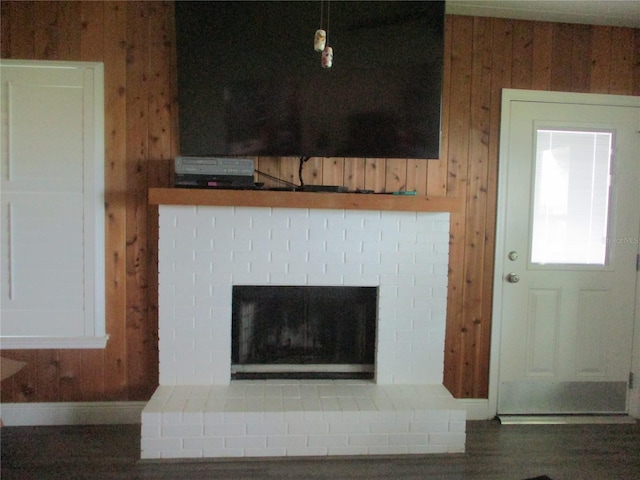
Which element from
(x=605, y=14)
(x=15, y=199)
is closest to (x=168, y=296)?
(x=15, y=199)

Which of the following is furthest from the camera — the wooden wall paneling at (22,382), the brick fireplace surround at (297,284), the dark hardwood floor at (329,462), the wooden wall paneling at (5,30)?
the wooden wall paneling at (22,382)

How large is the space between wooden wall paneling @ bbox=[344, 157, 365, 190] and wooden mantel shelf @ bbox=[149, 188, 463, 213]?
9.3 inches

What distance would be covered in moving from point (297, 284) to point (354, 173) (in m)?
0.75

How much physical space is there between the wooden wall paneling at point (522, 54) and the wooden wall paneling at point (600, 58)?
40 cm

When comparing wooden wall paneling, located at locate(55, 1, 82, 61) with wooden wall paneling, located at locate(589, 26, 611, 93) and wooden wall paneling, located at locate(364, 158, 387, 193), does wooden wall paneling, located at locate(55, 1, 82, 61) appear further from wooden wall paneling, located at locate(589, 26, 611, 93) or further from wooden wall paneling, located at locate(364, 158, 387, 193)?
wooden wall paneling, located at locate(589, 26, 611, 93)

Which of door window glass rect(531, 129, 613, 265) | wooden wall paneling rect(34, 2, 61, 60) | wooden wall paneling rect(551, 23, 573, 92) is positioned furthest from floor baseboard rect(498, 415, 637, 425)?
wooden wall paneling rect(34, 2, 61, 60)

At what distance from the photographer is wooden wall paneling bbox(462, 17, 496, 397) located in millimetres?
2609

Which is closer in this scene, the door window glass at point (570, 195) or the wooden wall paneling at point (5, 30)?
the wooden wall paneling at point (5, 30)

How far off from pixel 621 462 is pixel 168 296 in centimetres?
263

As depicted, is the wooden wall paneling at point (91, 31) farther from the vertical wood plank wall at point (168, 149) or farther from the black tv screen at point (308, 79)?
the black tv screen at point (308, 79)

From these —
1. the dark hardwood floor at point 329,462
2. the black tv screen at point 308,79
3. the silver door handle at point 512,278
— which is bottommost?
the dark hardwood floor at point 329,462

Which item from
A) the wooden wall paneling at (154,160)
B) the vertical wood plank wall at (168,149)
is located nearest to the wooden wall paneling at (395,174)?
the vertical wood plank wall at (168,149)

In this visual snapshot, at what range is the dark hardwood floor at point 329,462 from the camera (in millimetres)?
2100

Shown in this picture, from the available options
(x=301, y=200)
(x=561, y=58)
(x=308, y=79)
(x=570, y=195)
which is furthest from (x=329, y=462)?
(x=561, y=58)
